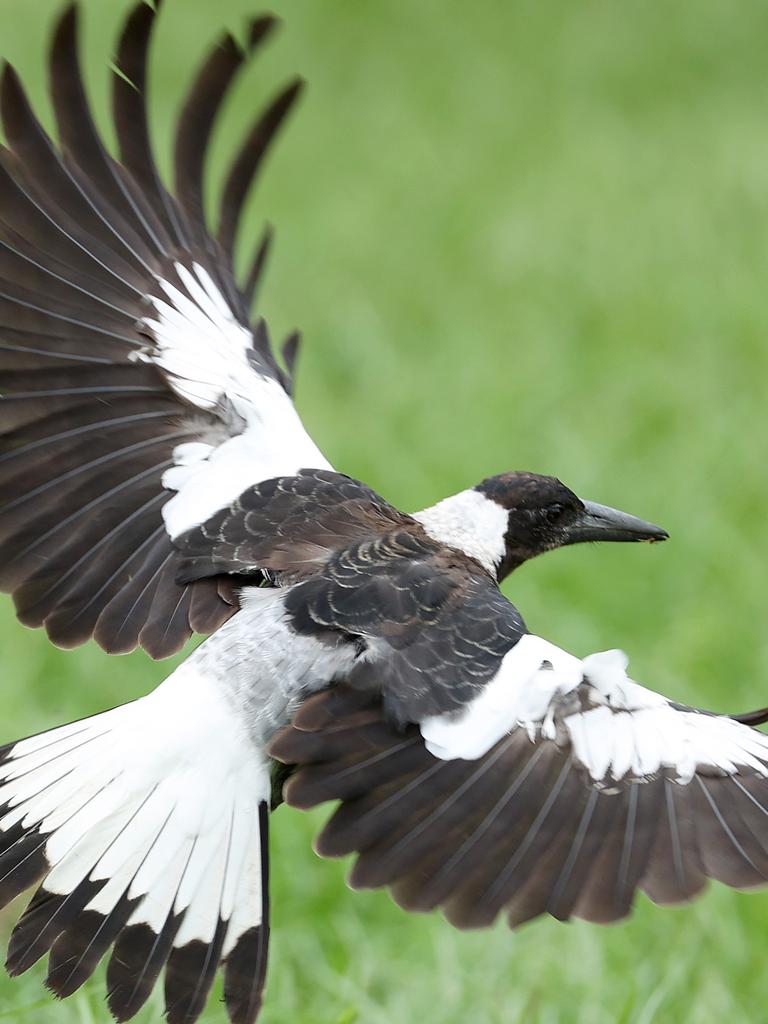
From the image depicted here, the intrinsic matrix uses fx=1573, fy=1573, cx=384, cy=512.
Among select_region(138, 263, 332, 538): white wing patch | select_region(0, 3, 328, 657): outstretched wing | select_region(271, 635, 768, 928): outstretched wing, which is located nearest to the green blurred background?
select_region(271, 635, 768, 928): outstretched wing

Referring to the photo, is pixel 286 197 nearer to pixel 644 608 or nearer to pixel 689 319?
pixel 689 319

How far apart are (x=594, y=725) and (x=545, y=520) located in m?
1.07

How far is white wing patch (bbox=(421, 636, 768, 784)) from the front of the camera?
2.68 metres

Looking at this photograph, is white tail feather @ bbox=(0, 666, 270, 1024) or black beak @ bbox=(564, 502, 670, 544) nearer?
white tail feather @ bbox=(0, 666, 270, 1024)

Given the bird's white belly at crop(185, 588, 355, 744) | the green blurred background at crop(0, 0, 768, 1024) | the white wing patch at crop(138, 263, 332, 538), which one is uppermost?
the white wing patch at crop(138, 263, 332, 538)

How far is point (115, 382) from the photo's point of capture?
344 cm

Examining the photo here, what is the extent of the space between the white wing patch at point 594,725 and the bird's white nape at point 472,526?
0.77 meters

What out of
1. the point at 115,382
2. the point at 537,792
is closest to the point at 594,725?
the point at 537,792

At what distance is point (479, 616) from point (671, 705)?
15.2 inches

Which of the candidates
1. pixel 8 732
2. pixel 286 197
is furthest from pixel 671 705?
pixel 286 197

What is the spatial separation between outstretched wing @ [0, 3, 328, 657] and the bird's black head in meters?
0.48

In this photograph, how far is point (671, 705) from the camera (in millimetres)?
2770

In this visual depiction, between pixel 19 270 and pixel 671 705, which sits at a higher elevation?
→ pixel 19 270

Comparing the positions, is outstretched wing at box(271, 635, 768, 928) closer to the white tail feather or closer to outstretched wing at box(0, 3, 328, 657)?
the white tail feather
